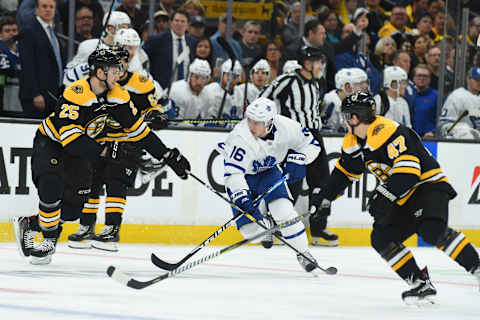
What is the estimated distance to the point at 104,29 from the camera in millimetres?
7152

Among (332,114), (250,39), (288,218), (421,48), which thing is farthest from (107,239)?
(421,48)

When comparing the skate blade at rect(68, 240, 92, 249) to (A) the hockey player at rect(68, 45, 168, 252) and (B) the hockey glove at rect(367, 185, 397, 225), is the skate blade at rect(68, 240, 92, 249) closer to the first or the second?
(A) the hockey player at rect(68, 45, 168, 252)

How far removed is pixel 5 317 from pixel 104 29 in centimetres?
404

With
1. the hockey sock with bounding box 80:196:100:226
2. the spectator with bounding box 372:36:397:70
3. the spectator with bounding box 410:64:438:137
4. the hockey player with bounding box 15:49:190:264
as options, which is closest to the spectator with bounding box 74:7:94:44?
the hockey sock with bounding box 80:196:100:226

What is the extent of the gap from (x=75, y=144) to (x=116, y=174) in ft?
3.68

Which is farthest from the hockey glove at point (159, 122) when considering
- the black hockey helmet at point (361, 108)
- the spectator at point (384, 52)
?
the spectator at point (384, 52)

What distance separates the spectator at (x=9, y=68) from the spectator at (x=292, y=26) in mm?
2656

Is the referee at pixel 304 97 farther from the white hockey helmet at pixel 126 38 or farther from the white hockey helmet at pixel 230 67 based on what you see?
the white hockey helmet at pixel 126 38

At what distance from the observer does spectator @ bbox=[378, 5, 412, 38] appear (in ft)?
32.9

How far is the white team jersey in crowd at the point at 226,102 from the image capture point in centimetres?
800

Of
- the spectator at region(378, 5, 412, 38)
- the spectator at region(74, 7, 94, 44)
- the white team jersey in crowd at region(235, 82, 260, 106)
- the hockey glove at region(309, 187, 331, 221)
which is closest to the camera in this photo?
the hockey glove at region(309, 187, 331, 221)

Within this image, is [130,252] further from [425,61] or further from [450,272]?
[425,61]

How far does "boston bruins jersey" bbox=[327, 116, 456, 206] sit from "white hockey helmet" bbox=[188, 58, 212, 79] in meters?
3.22

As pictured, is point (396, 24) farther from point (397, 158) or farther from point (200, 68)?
point (397, 158)
